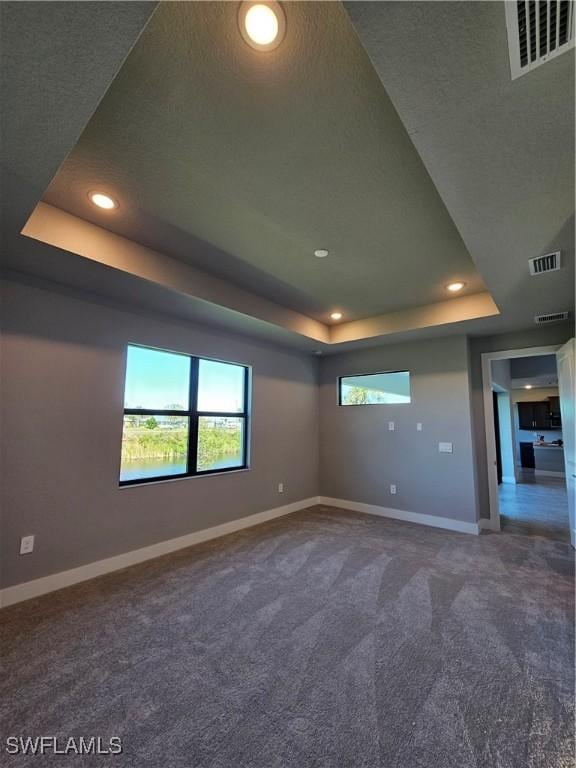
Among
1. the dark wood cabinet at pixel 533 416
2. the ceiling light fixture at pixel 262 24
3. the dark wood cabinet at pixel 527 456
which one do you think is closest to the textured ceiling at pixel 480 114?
the ceiling light fixture at pixel 262 24

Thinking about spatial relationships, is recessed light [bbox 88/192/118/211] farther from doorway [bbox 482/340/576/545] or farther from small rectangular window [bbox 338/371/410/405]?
doorway [bbox 482/340/576/545]

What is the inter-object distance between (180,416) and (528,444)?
10483 millimetres

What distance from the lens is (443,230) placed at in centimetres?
255

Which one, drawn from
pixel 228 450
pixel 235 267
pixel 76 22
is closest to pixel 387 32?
pixel 76 22

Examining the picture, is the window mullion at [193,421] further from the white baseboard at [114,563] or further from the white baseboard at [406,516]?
the white baseboard at [406,516]

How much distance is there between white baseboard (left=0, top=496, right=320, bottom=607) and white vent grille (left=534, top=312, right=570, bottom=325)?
4.18 m

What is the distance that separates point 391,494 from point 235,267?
12.4 ft

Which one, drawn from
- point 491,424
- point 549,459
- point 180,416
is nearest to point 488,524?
point 491,424

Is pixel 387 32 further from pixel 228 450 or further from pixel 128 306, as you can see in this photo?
pixel 228 450

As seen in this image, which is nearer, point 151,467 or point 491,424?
point 151,467

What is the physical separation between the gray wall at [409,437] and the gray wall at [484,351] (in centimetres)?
26

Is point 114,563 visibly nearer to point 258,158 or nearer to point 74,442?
point 74,442

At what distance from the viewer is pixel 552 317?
3.79m

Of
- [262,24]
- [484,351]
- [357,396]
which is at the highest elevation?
[262,24]
